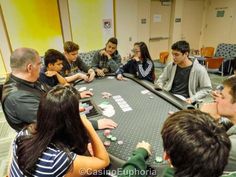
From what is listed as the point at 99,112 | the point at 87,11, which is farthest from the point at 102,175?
the point at 87,11

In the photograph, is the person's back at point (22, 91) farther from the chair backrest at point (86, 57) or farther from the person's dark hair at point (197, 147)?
the chair backrest at point (86, 57)

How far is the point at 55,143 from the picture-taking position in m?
0.90

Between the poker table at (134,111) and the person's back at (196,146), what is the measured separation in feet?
1.21

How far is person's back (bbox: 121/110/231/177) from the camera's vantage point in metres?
0.65

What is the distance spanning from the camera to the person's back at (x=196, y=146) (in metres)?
0.65

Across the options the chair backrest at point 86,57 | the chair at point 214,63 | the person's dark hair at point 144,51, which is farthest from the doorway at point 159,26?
the person's dark hair at point 144,51

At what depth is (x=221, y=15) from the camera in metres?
6.02

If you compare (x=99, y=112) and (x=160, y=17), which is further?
(x=160, y=17)

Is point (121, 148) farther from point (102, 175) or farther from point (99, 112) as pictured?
point (99, 112)

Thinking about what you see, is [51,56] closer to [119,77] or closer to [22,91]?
[22,91]

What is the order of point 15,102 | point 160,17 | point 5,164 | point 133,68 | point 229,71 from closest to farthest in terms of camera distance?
point 15,102
point 5,164
point 133,68
point 229,71
point 160,17

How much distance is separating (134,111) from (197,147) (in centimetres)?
96

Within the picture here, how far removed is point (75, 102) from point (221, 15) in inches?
267

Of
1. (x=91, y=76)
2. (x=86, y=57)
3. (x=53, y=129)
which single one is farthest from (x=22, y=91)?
(x=86, y=57)
